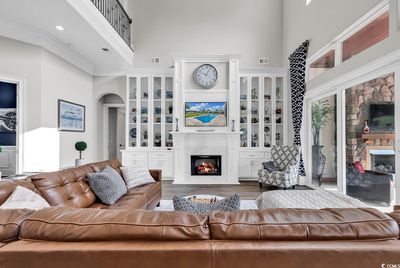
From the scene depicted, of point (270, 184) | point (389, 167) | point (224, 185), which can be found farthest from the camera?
point (224, 185)

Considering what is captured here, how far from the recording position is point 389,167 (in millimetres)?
3318

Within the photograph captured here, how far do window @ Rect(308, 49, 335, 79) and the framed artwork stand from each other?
5752mm

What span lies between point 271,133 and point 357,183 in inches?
114

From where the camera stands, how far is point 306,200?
10.1ft

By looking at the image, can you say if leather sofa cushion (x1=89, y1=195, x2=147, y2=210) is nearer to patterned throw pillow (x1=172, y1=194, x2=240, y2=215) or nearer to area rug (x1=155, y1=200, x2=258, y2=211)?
area rug (x1=155, y1=200, x2=258, y2=211)

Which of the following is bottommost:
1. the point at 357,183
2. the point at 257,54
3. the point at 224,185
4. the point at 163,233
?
the point at 224,185

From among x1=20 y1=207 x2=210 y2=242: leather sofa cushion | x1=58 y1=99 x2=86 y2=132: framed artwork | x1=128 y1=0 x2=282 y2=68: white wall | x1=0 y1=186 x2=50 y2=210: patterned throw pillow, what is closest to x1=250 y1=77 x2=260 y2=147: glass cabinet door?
x1=128 y1=0 x2=282 y2=68: white wall

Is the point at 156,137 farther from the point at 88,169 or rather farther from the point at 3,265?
the point at 3,265

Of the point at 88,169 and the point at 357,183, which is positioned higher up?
the point at 88,169

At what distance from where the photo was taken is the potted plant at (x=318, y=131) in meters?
5.09

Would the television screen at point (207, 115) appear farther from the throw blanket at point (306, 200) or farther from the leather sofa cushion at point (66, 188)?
the leather sofa cushion at point (66, 188)

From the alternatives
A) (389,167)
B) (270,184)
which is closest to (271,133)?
(270,184)

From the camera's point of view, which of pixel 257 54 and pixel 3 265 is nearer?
pixel 3 265

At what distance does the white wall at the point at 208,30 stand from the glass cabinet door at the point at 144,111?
618 mm
